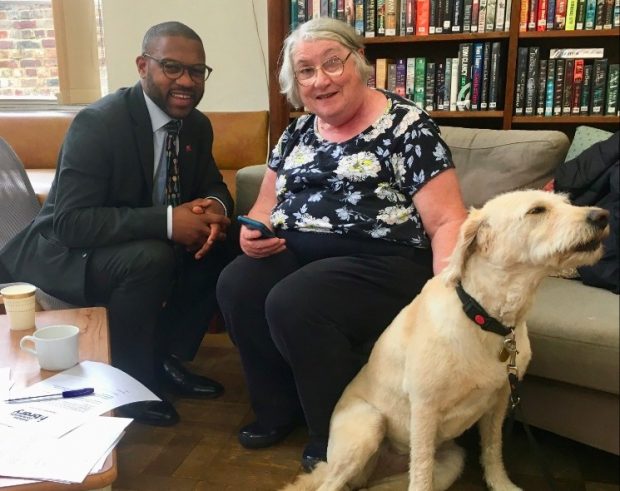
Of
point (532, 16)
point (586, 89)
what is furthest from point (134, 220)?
point (586, 89)

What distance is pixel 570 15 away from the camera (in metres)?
0.74

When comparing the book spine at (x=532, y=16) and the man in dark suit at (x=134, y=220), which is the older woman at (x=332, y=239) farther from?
the book spine at (x=532, y=16)

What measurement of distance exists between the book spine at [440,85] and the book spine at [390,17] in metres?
0.27

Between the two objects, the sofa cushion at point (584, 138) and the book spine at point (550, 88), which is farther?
the book spine at point (550, 88)

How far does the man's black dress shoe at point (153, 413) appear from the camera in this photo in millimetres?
1685

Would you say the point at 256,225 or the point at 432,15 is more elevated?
the point at 432,15

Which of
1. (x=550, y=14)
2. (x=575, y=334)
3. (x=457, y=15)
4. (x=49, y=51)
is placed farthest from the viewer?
(x=49, y=51)

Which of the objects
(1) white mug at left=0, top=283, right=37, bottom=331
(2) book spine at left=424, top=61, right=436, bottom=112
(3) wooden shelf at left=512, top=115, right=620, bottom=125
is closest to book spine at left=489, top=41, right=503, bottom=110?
(3) wooden shelf at left=512, top=115, right=620, bottom=125

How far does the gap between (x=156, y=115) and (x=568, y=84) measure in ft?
4.51

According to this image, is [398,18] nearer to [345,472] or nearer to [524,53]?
[524,53]

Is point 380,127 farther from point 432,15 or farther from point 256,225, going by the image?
point 432,15

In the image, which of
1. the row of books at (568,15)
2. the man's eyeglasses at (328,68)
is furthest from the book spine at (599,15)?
the man's eyeglasses at (328,68)

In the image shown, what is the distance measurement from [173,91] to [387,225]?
0.81m

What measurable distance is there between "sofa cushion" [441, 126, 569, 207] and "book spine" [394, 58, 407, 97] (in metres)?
0.46
